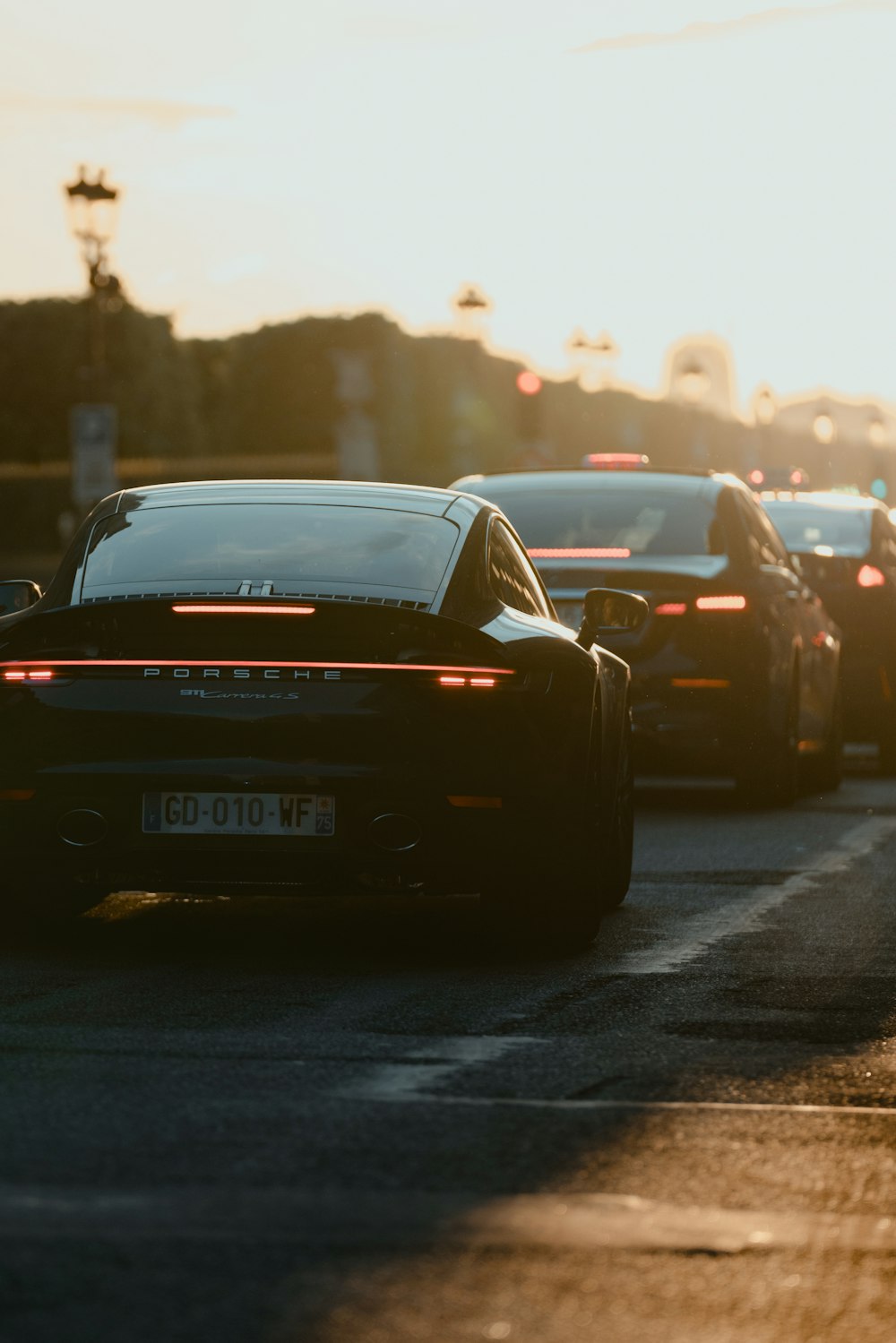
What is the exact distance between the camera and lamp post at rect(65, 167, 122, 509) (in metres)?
25.9

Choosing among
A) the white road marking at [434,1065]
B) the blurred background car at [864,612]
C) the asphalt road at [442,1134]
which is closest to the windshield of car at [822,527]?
the blurred background car at [864,612]

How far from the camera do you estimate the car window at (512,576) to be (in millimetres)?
8172

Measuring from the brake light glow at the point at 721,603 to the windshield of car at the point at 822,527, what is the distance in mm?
3577

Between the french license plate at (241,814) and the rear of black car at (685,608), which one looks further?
the rear of black car at (685,608)

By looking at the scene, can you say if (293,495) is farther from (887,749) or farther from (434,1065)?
(887,749)

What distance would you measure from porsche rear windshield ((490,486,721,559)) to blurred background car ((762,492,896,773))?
10.3 ft

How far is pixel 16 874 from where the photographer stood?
750cm

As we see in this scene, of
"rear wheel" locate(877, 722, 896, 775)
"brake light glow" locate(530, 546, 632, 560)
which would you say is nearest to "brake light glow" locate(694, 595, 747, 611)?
"brake light glow" locate(530, 546, 632, 560)

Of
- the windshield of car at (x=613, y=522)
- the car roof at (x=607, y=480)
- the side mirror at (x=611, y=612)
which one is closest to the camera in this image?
the side mirror at (x=611, y=612)

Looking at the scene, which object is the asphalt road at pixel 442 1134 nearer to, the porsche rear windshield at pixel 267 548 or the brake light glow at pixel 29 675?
the brake light glow at pixel 29 675

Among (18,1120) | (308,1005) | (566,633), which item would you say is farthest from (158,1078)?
(566,633)

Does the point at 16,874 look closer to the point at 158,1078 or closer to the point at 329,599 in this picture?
the point at 329,599

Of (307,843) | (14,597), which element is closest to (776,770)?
(14,597)

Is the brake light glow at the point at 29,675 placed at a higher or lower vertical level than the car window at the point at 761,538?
lower
